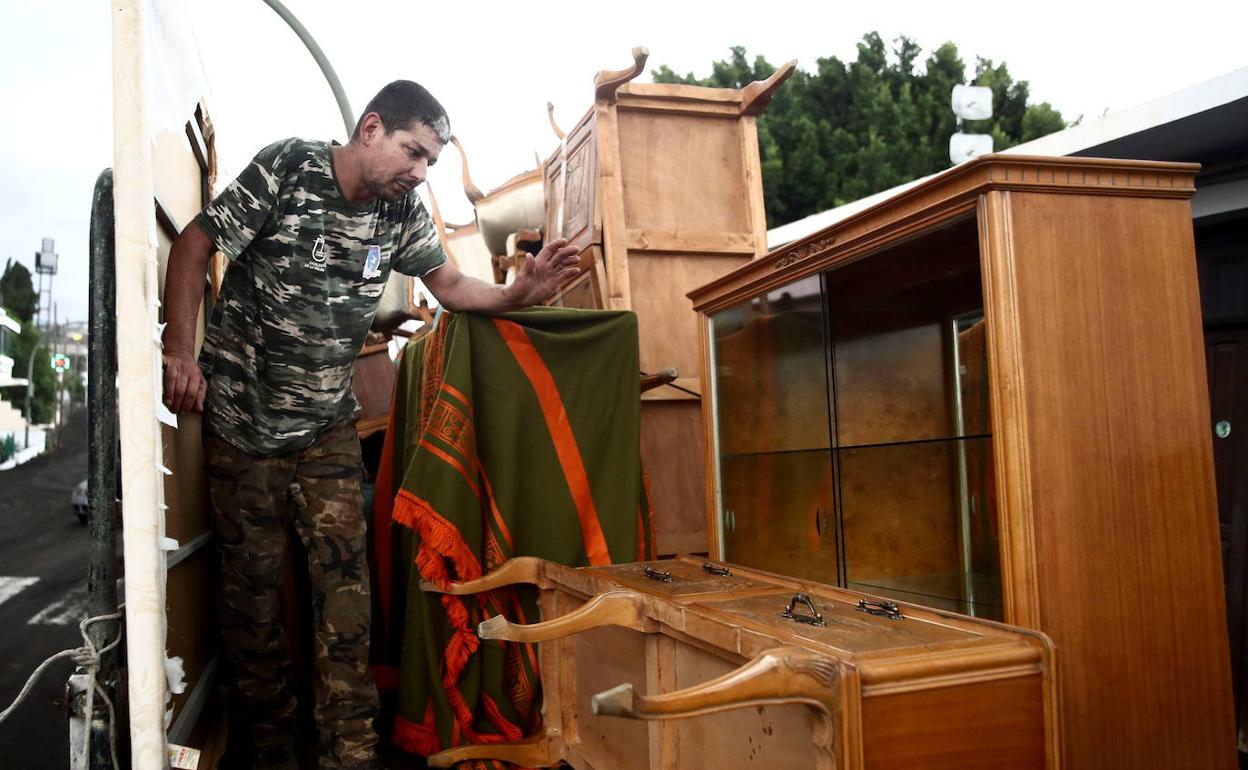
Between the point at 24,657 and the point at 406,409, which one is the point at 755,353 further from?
the point at 24,657

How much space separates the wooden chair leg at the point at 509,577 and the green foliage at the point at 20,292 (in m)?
4.39

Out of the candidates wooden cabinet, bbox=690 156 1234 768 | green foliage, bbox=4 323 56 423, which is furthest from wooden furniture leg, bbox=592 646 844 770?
green foliage, bbox=4 323 56 423

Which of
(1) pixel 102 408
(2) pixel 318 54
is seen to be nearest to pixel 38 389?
(2) pixel 318 54

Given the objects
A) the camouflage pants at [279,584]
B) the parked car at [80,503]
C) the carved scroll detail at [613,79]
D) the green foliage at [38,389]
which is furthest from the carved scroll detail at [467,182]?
the parked car at [80,503]

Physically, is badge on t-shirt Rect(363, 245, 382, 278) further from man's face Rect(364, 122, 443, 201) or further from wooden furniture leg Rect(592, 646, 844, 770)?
wooden furniture leg Rect(592, 646, 844, 770)

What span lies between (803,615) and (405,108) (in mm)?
1515

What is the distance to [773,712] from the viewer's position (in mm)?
1595

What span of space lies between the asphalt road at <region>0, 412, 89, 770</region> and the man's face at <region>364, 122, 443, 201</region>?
2.85 feet

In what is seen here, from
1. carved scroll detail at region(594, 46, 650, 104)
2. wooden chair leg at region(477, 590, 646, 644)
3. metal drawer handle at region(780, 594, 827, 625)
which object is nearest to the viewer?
metal drawer handle at region(780, 594, 827, 625)

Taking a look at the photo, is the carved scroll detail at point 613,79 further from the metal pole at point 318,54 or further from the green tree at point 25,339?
the green tree at point 25,339

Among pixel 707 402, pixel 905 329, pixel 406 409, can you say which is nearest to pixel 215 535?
pixel 406 409

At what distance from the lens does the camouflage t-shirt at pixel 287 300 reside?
88.4 inches

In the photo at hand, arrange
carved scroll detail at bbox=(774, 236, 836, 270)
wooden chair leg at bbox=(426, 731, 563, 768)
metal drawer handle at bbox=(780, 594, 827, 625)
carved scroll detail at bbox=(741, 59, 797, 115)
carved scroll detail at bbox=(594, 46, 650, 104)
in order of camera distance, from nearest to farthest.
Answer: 1. metal drawer handle at bbox=(780, 594, 827, 625)
2. carved scroll detail at bbox=(774, 236, 836, 270)
3. wooden chair leg at bbox=(426, 731, 563, 768)
4. carved scroll detail at bbox=(594, 46, 650, 104)
5. carved scroll detail at bbox=(741, 59, 797, 115)

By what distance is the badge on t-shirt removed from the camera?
2.38 meters
